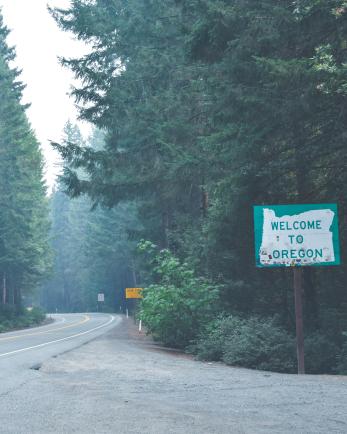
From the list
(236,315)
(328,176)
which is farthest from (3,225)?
(328,176)

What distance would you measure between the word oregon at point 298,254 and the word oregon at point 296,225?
527 millimetres

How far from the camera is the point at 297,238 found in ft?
45.0

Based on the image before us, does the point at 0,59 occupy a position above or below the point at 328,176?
above

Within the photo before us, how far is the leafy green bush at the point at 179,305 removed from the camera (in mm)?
18875

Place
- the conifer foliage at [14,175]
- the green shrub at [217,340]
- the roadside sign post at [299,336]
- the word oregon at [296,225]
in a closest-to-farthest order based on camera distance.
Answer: the roadside sign post at [299,336] < the word oregon at [296,225] < the green shrub at [217,340] < the conifer foliage at [14,175]

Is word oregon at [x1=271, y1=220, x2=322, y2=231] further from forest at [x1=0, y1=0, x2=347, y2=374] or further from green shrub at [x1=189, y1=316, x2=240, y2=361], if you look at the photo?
green shrub at [x1=189, y1=316, x2=240, y2=361]

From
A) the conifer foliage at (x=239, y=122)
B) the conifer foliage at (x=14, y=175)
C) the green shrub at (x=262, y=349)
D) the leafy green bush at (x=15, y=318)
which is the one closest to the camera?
the conifer foliage at (x=239, y=122)

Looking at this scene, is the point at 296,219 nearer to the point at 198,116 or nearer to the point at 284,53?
the point at 284,53

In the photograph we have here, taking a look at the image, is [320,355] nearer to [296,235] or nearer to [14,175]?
[296,235]

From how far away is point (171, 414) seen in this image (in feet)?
24.5

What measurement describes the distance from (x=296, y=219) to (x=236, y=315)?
5536 millimetres

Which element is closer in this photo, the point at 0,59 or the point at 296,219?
the point at 296,219

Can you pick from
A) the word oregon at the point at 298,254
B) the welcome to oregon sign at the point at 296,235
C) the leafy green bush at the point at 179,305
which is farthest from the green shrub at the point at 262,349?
the leafy green bush at the point at 179,305

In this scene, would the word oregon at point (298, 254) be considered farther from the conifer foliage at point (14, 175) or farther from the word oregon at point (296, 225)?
the conifer foliage at point (14, 175)
